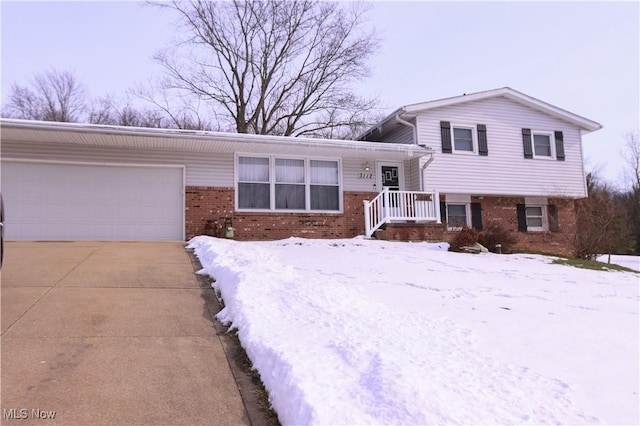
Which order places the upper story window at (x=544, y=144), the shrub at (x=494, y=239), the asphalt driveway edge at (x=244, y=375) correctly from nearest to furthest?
the asphalt driveway edge at (x=244, y=375)
the shrub at (x=494, y=239)
the upper story window at (x=544, y=144)

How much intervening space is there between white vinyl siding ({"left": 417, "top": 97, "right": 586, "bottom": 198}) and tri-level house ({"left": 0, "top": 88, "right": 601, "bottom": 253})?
0.04 m

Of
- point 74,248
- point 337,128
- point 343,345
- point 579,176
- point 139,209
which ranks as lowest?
point 343,345

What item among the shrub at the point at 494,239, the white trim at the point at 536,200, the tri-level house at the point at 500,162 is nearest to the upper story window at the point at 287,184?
the tri-level house at the point at 500,162

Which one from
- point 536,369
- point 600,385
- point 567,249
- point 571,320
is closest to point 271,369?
point 536,369

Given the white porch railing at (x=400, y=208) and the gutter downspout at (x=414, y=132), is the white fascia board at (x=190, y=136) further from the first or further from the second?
the white porch railing at (x=400, y=208)

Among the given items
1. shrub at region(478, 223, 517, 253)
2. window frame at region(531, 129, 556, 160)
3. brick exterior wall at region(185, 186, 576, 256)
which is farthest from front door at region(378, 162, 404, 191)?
window frame at region(531, 129, 556, 160)

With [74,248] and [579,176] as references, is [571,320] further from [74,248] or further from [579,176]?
[579,176]

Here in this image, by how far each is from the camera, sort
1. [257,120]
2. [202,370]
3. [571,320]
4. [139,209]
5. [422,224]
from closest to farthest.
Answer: [202,370]
[571,320]
[139,209]
[422,224]
[257,120]

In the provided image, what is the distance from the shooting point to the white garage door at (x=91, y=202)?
10844mm

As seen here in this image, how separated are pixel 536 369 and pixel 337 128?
2137 cm

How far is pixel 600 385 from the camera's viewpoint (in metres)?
3.17

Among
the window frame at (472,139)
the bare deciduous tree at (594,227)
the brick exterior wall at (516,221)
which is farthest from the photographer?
the brick exterior wall at (516,221)

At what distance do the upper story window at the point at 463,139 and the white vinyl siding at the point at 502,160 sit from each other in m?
0.29

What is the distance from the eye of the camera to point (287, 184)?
12.9 m
